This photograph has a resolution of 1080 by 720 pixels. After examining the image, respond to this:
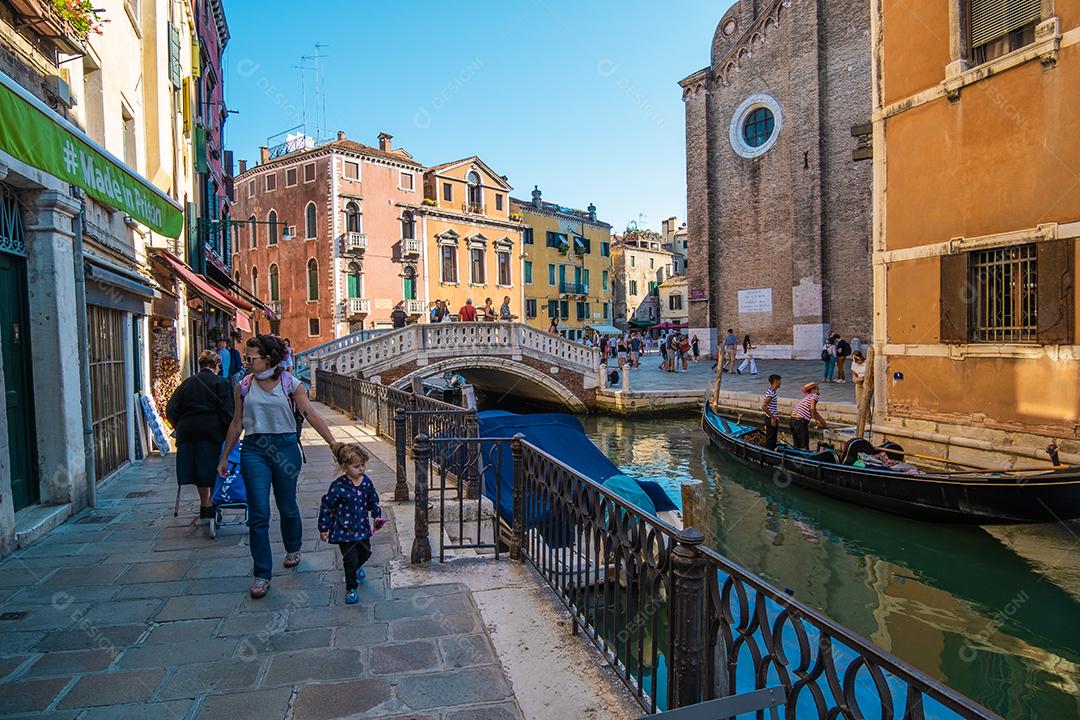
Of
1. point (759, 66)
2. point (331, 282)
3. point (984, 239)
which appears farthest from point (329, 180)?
point (984, 239)

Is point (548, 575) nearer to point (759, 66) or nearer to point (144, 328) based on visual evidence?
point (144, 328)

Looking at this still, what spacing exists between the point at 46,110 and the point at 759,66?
29.9 meters

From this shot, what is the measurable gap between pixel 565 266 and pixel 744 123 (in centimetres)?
1912

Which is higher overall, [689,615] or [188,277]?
[188,277]

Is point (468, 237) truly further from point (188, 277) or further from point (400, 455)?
point (400, 455)

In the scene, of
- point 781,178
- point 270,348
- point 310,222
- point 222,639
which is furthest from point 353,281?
point 222,639

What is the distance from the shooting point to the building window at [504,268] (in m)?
39.9

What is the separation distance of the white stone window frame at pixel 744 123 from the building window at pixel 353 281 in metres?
18.8

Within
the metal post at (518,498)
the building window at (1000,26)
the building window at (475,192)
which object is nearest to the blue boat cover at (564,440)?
the metal post at (518,498)

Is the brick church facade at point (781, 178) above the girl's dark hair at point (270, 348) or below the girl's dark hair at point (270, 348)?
above

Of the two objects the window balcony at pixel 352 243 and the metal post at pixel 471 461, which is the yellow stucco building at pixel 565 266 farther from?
the metal post at pixel 471 461

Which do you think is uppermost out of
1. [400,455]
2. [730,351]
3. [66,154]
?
[66,154]

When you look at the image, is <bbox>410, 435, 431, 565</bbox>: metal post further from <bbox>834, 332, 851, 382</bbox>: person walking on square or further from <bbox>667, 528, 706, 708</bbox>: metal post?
<bbox>834, 332, 851, 382</bbox>: person walking on square

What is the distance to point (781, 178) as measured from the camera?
1104 inches
